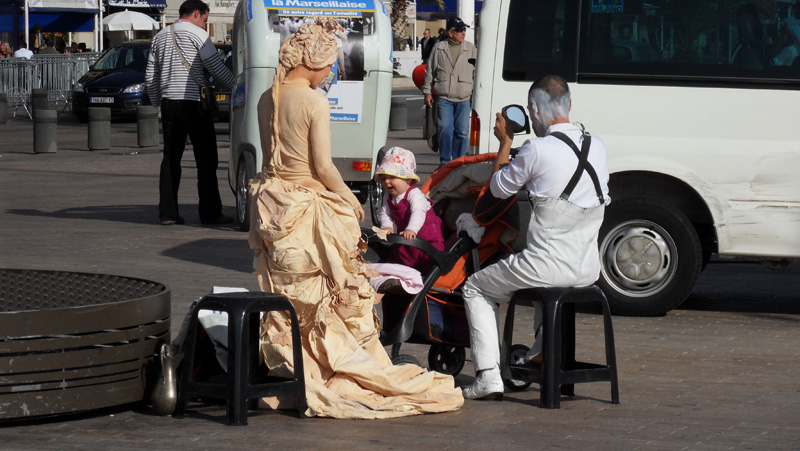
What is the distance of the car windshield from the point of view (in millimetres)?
29531

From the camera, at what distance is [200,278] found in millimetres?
9641

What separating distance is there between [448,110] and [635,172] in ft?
22.9

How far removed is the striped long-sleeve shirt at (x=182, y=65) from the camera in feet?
40.1

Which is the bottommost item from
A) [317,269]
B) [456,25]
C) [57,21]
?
[317,269]

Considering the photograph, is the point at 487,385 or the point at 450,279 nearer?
the point at 487,385

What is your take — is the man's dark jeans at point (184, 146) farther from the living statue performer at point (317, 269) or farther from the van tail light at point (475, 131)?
the living statue performer at point (317, 269)

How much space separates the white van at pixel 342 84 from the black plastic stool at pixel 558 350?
6.10 meters

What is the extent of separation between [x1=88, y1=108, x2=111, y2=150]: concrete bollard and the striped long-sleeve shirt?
10362 millimetres

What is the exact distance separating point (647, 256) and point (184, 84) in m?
5.49

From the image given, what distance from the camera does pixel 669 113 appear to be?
8352 millimetres

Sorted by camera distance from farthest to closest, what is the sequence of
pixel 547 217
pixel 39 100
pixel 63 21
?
pixel 63 21 < pixel 39 100 < pixel 547 217

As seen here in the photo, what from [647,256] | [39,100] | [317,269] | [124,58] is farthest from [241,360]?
[124,58]

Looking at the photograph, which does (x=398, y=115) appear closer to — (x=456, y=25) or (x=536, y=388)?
(x=456, y=25)

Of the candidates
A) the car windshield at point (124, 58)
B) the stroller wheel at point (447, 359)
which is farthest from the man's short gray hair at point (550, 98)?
the car windshield at point (124, 58)
